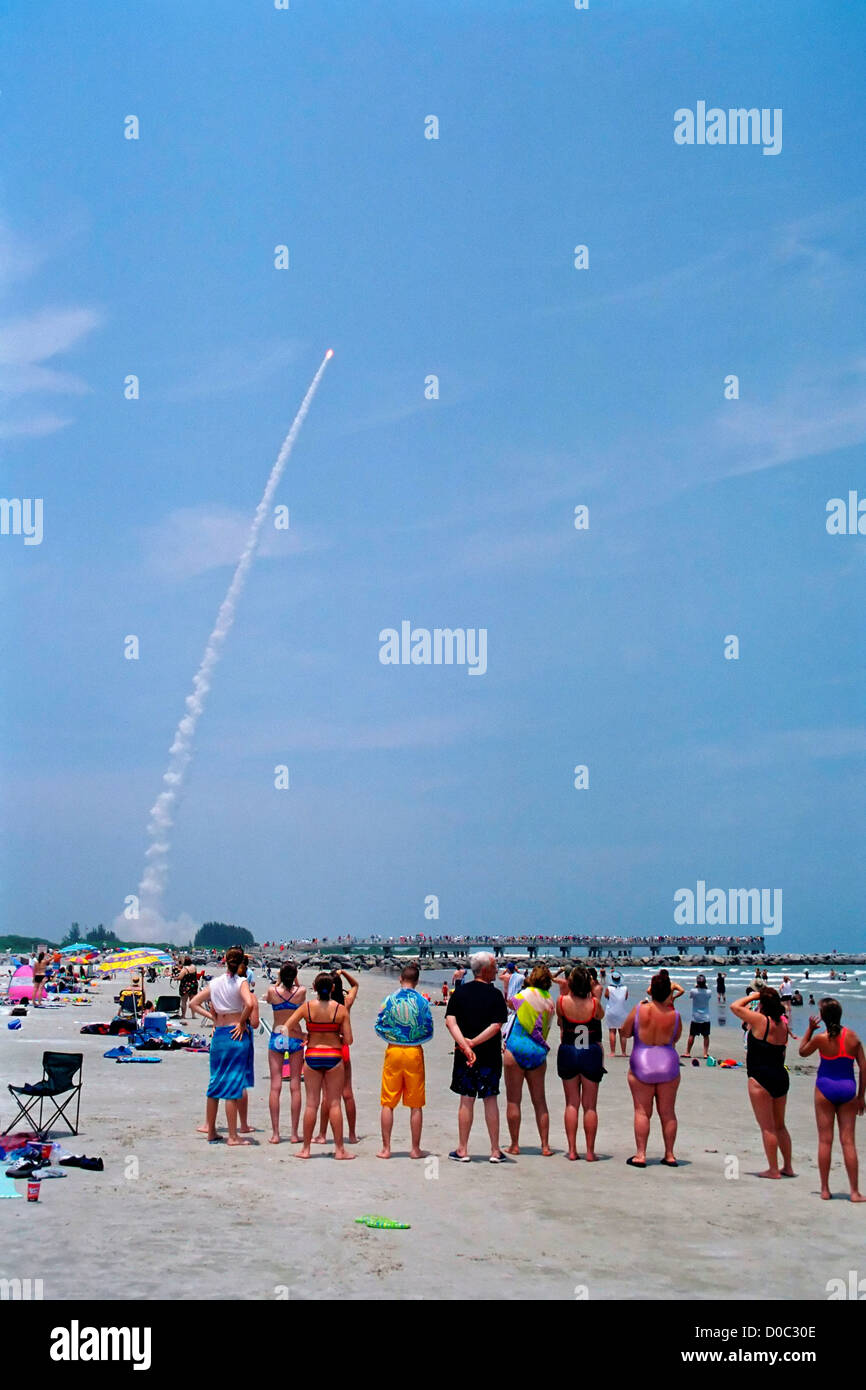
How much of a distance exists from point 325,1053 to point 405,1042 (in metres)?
0.83

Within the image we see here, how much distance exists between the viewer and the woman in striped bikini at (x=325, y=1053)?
1220cm

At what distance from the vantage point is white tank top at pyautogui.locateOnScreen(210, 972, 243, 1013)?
12578 millimetres

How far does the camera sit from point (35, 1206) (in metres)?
9.69

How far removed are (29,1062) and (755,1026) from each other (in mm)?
12885

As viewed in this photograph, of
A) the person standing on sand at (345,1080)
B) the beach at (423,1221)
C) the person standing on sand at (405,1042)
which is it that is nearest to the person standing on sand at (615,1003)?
the beach at (423,1221)

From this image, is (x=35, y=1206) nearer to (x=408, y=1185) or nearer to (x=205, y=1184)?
(x=205, y=1184)

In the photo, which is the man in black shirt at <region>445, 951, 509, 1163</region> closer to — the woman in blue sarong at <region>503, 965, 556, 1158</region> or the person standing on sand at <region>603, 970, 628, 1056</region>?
the woman in blue sarong at <region>503, 965, 556, 1158</region>

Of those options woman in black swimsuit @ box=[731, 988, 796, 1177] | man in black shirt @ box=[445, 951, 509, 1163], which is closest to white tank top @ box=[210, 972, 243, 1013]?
man in black shirt @ box=[445, 951, 509, 1163]

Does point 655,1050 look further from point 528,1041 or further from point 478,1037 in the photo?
point 478,1037

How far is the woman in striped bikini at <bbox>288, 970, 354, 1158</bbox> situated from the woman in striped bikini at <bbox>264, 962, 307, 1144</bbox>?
25.5 inches

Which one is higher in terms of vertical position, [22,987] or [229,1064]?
[229,1064]

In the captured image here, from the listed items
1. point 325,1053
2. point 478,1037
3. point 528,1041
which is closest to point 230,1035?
point 325,1053

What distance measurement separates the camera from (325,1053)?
40.0ft
